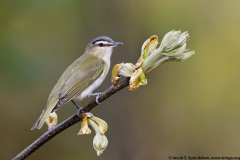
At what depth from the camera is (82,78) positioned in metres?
4.91

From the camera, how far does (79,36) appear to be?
9672 millimetres

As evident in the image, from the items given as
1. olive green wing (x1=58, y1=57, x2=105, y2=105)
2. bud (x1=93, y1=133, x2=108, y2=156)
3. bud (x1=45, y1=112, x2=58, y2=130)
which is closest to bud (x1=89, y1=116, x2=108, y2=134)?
bud (x1=93, y1=133, x2=108, y2=156)

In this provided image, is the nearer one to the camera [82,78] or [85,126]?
[85,126]

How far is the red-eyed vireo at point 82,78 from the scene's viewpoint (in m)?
4.42

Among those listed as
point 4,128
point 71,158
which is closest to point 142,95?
point 71,158

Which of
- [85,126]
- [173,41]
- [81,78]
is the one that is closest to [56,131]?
[85,126]

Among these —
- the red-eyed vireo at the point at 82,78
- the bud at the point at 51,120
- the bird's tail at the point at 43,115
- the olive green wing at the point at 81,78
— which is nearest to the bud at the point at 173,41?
the bud at the point at 51,120

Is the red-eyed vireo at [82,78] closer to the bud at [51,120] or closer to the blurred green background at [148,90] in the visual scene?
the bud at [51,120]

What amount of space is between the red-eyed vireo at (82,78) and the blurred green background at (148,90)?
2096 mm

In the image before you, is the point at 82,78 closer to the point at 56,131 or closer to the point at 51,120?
the point at 51,120

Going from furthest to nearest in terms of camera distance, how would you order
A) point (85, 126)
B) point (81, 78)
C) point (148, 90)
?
point (148, 90), point (81, 78), point (85, 126)

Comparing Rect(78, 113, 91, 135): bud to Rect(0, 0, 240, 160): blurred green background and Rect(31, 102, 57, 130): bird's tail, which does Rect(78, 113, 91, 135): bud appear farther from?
Rect(0, 0, 240, 160): blurred green background

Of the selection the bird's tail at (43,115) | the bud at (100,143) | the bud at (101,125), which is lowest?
the bud at (100,143)

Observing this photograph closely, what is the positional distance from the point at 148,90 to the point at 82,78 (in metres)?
5.05
